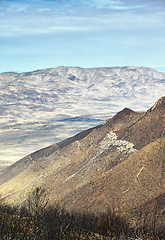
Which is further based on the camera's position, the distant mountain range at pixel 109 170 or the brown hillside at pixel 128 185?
the distant mountain range at pixel 109 170

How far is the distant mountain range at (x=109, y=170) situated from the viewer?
35469 millimetres

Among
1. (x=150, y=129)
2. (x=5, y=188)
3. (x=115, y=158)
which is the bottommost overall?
(x=5, y=188)

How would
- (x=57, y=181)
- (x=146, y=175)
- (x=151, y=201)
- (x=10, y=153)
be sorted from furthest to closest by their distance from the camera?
(x=10, y=153), (x=57, y=181), (x=146, y=175), (x=151, y=201)

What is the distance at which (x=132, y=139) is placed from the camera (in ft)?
157

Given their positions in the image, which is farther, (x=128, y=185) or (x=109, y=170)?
(x=109, y=170)

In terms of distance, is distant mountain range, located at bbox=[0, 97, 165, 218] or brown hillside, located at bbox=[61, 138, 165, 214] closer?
brown hillside, located at bbox=[61, 138, 165, 214]

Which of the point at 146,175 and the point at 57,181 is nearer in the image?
the point at 146,175

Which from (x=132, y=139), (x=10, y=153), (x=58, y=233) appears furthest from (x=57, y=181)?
(x=10, y=153)

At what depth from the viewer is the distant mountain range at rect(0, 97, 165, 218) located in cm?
3547

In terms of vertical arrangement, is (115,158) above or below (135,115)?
below

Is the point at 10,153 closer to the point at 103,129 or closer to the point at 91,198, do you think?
the point at 103,129

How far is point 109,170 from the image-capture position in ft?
139

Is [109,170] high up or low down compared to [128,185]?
up

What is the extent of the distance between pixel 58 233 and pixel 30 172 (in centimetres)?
4676
